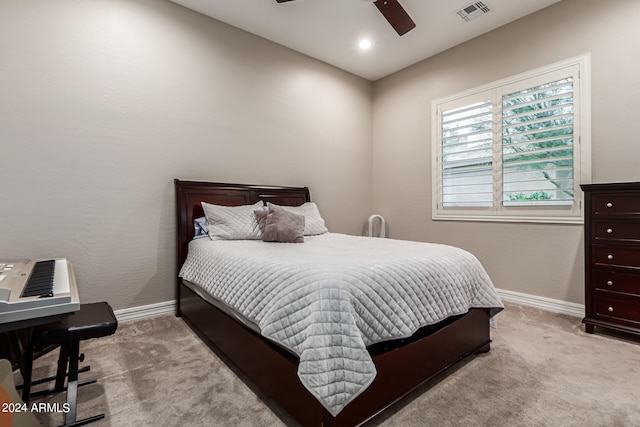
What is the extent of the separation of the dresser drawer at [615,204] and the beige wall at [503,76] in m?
0.49

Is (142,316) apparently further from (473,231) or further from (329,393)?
(473,231)

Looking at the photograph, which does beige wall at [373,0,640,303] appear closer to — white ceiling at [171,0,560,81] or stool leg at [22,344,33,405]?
white ceiling at [171,0,560,81]

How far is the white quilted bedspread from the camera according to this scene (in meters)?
1.25

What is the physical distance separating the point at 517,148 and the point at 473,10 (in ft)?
4.66

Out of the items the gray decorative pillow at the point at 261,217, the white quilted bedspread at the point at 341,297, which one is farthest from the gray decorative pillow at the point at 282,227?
the white quilted bedspread at the point at 341,297

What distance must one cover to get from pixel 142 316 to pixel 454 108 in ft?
13.0

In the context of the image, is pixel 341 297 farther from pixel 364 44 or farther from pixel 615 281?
pixel 364 44

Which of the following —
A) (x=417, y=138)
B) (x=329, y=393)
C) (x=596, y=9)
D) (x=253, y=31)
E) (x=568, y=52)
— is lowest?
(x=329, y=393)

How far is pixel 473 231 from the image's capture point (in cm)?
363

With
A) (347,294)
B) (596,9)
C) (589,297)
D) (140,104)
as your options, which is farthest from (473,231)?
(140,104)

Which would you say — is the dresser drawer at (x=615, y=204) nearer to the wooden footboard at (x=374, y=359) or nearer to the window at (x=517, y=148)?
the window at (x=517, y=148)

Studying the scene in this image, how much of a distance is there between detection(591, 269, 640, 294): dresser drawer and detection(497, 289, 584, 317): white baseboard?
56 cm

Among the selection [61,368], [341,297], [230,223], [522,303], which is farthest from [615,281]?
[61,368]

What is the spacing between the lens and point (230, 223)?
281cm
